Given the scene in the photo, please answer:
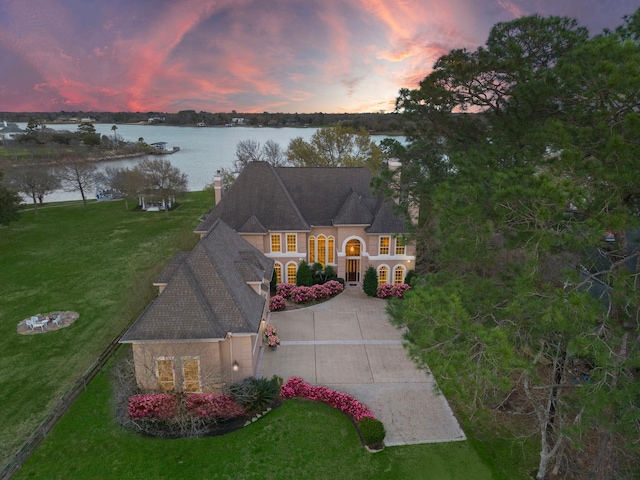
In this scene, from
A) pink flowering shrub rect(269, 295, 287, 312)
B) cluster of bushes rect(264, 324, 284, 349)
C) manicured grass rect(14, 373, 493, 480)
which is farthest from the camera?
pink flowering shrub rect(269, 295, 287, 312)

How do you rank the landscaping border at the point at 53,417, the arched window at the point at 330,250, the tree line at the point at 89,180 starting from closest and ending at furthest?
the landscaping border at the point at 53,417 → the arched window at the point at 330,250 → the tree line at the point at 89,180

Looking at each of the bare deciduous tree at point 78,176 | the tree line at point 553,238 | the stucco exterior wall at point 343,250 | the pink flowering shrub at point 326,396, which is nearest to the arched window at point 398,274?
the stucco exterior wall at point 343,250

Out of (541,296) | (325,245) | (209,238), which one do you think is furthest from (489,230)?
(325,245)

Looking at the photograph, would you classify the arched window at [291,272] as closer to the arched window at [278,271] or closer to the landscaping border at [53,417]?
the arched window at [278,271]

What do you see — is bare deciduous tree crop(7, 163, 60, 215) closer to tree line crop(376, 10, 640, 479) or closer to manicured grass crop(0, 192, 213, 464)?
manicured grass crop(0, 192, 213, 464)

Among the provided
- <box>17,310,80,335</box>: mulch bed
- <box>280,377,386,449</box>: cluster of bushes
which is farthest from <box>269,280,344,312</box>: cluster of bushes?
<box>17,310,80,335</box>: mulch bed

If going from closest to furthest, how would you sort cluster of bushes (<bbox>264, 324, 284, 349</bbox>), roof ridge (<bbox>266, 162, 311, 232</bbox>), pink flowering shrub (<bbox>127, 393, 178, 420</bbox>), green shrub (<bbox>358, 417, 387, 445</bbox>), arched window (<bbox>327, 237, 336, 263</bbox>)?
green shrub (<bbox>358, 417, 387, 445</bbox>), pink flowering shrub (<bbox>127, 393, 178, 420</bbox>), cluster of bushes (<bbox>264, 324, 284, 349</bbox>), roof ridge (<bbox>266, 162, 311, 232</bbox>), arched window (<bbox>327, 237, 336, 263</bbox>)

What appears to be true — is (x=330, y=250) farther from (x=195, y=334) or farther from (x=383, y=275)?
(x=195, y=334)

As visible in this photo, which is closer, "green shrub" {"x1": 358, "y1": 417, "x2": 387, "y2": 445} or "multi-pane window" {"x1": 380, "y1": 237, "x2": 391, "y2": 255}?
"green shrub" {"x1": 358, "y1": 417, "x2": 387, "y2": 445}
